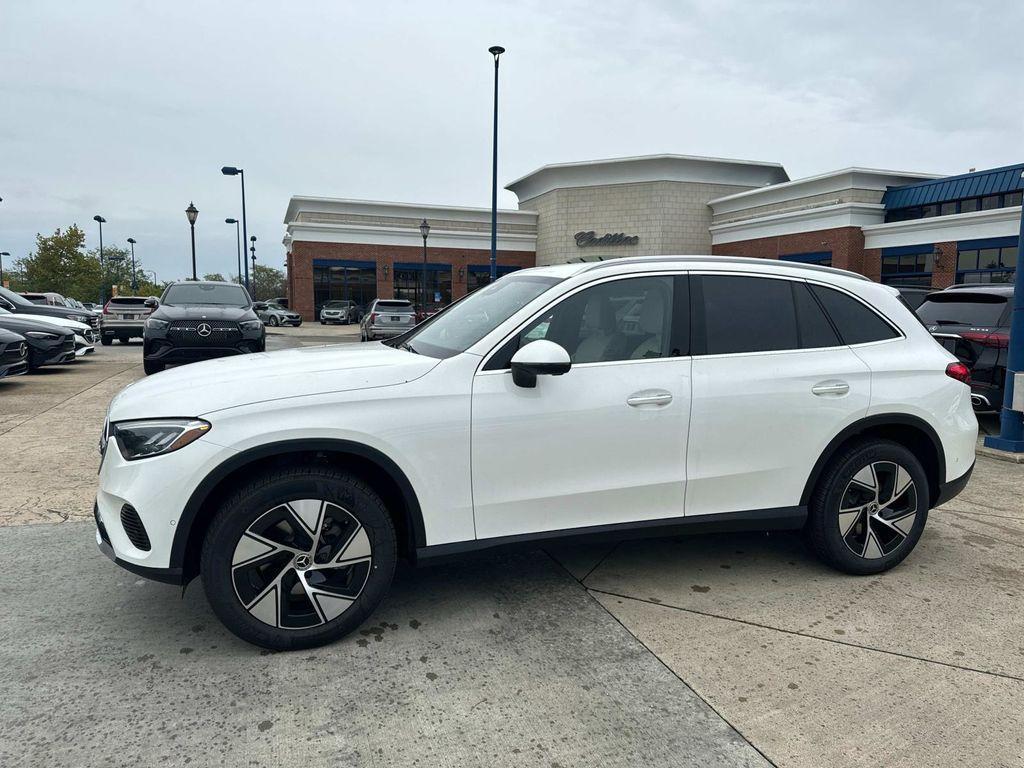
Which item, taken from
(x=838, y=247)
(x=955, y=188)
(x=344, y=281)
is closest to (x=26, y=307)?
(x=344, y=281)

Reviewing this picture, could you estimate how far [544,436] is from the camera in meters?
3.27

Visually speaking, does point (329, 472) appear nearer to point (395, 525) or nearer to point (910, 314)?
point (395, 525)

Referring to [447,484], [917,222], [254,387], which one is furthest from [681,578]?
[917,222]

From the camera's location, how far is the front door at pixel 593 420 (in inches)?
127

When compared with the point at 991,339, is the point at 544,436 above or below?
below

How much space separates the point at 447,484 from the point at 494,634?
2.43ft

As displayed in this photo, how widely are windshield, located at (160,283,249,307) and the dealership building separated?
Answer: 22.1 meters

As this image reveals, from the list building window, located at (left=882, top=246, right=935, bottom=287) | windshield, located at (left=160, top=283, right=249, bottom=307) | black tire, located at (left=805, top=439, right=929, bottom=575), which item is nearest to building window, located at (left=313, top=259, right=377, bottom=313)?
building window, located at (left=882, top=246, right=935, bottom=287)

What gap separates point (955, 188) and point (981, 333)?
2543 cm

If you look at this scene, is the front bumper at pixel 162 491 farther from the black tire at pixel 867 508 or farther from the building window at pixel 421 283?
the building window at pixel 421 283

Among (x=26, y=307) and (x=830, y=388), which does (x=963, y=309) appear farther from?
(x=26, y=307)

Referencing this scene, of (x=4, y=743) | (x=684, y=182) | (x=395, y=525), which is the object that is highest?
(x=684, y=182)

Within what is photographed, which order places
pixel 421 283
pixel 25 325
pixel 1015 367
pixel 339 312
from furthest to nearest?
pixel 421 283, pixel 339 312, pixel 25 325, pixel 1015 367

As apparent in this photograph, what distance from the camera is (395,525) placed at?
10.9ft
